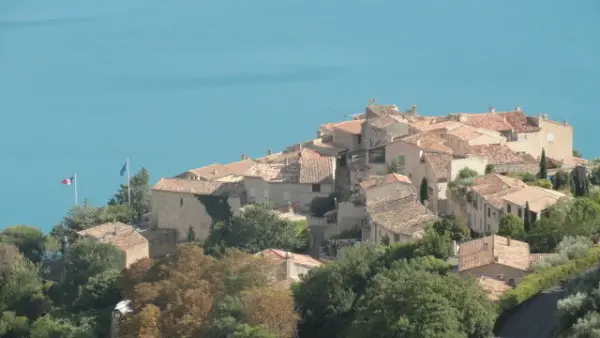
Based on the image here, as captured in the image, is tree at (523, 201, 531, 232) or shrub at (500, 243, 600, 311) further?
tree at (523, 201, 531, 232)

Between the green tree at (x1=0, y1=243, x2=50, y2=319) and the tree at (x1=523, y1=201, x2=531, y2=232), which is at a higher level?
the tree at (x1=523, y1=201, x2=531, y2=232)

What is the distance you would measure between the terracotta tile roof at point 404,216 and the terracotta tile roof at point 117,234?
6129mm

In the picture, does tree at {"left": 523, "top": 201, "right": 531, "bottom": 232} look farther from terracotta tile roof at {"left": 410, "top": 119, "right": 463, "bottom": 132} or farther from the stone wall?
terracotta tile roof at {"left": 410, "top": 119, "right": 463, "bottom": 132}

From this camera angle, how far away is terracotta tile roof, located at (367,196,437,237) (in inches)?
1139

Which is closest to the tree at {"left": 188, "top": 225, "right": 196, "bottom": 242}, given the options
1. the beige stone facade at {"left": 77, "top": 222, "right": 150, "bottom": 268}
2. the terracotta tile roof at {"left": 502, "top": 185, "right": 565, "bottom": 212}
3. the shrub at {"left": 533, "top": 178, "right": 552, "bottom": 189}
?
the beige stone facade at {"left": 77, "top": 222, "right": 150, "bottom": 268}

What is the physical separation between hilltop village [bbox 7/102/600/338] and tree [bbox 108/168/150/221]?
0.06 meters

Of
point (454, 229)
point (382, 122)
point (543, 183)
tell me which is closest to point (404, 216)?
point (454, 229)

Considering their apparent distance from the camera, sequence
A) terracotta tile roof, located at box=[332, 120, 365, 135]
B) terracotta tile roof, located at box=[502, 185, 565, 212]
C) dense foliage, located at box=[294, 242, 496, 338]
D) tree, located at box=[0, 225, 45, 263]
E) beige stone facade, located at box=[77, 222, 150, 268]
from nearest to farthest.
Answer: dense foliage, located at box=[294, 242, 496, 338]
terracotta tile roof, located at box=[502, 185, 565, 212]
beige stone facade, located at box=[77, 222, 150, 268]
terracotta tile roof, located at box=[332, 120, 365, 135]
tree, located at box=[0, 225, 45, 263]

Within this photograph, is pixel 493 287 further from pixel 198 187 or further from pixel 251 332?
pixel 198 187

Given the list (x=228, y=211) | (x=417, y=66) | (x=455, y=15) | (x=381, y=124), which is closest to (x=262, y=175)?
(x=228, y=211)

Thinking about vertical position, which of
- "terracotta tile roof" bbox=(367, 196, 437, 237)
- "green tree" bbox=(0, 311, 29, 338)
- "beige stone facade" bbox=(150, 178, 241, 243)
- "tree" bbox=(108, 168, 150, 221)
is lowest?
"green tree" bbox=(0, 311, 29, 338)

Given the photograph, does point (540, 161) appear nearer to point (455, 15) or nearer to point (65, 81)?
point (65, 81)

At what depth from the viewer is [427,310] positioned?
806 inches

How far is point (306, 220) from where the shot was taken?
110 feet
